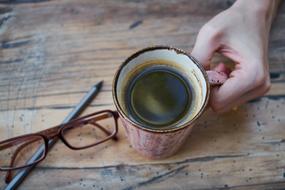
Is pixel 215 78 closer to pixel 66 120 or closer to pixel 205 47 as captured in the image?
pixel 205 47

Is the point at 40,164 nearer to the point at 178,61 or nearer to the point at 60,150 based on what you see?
the point at 60,150

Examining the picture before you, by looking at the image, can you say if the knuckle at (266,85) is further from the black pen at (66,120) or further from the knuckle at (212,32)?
the black pen at (66,120)

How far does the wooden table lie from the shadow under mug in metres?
0.06

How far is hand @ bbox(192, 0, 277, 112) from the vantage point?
605 mm

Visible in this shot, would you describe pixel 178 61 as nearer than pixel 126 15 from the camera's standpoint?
Yes

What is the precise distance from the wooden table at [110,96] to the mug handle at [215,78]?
0.35 ft

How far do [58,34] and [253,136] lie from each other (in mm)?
372

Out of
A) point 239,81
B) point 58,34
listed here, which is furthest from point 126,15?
point 239,81

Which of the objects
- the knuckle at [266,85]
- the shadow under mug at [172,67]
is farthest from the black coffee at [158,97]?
the knuckle at [266,85]

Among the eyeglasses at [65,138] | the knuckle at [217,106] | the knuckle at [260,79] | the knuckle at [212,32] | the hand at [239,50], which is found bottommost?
the eyeglasses at [65,138]

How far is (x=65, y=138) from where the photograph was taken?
2.16 ft

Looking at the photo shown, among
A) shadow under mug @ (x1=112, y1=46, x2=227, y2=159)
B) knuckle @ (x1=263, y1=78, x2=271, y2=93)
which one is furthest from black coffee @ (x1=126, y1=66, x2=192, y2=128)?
knuckle @ (x1=263, y1=78, x2=271, y2=93)

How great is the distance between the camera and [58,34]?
72cm

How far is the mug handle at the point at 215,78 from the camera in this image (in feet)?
1.88
